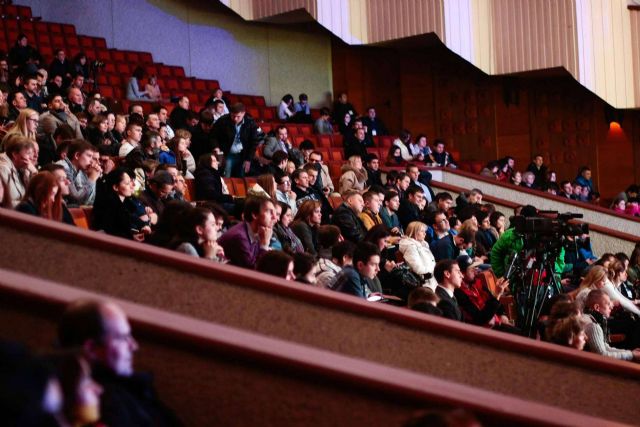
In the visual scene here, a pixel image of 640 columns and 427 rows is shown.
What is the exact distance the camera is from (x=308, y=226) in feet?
18.8

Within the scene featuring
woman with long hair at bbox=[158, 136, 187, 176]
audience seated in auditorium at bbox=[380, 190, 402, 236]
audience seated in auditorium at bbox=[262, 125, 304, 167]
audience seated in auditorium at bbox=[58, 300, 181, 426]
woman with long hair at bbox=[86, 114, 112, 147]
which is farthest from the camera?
audience seated in auditorium at bbox=[262, 125, 304, 167]

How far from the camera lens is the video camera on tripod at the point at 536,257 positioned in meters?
5.58

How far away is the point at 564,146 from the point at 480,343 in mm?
9124

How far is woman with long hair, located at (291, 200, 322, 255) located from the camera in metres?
5.62

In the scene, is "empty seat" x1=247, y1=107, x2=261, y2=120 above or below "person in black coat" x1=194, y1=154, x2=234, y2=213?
above

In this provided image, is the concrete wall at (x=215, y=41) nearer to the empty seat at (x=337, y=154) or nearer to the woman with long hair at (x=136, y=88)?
the woman with long hair at (x=136, y=88)

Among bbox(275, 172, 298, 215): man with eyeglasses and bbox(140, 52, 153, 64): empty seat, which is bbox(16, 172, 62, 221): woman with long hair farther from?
bbox(140, 52, 153, 64): empty seat

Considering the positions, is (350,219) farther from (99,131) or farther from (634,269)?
(634,269)

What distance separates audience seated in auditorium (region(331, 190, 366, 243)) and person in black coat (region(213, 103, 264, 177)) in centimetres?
126

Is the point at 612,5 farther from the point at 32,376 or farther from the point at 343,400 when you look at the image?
the point at 32,376

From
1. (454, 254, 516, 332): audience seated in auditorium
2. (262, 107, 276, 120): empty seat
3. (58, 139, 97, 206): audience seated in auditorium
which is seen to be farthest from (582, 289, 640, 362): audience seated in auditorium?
(262, 107, 276, 120): empty seat

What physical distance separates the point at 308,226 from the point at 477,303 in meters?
1.01

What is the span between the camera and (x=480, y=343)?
2939mm

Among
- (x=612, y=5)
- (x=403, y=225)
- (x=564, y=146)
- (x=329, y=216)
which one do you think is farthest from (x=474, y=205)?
(x=564, y=146)
